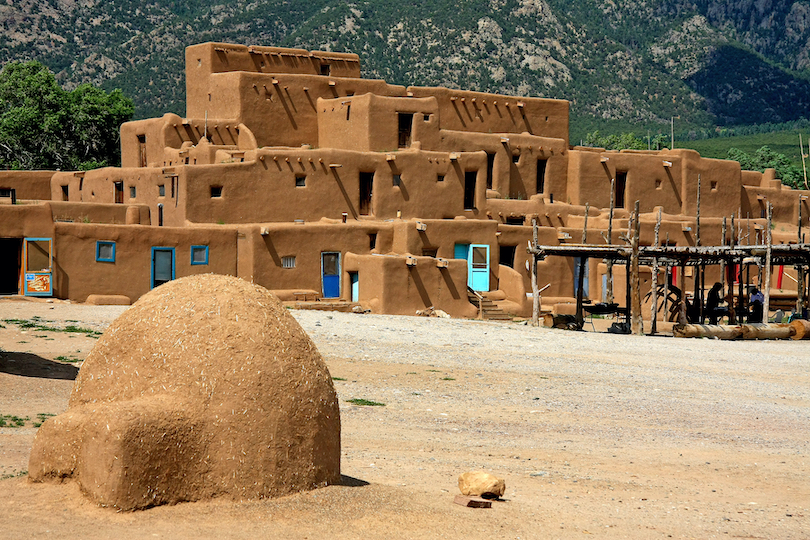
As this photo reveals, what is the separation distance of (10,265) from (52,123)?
23.2m

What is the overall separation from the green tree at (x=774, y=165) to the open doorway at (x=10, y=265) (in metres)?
48.4

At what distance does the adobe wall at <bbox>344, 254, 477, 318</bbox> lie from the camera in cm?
2861

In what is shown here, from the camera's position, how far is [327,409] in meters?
7.70

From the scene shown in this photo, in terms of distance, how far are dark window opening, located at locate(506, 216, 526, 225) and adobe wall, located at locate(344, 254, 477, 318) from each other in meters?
7.16

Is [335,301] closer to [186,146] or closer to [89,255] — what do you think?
[89,255]

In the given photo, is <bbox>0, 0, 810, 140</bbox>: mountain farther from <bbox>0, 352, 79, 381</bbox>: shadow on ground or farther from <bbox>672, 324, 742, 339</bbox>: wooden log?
<bbox>0, 352, 79, 381</bbox>: shadow on ground

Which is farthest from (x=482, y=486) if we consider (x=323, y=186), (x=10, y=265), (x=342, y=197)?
(x=342, y=197)

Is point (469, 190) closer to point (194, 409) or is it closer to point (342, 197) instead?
point (342, 197)

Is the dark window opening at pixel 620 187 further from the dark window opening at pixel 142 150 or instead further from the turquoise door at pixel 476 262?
the dark window opening at pixel 142 150

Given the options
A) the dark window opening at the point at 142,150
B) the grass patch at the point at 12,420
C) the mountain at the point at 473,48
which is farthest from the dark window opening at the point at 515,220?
the mountain at the point at 473,48

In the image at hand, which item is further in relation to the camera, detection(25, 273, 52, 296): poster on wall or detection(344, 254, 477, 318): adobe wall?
detection(344, 254, 477, 318): adobe wall

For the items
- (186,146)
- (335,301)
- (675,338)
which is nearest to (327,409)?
(675,338)

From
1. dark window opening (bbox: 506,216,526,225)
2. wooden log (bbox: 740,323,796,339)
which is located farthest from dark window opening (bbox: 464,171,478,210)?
wooden log (bbox: 740,323,796,339)

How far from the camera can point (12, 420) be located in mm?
10805
